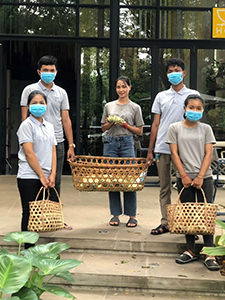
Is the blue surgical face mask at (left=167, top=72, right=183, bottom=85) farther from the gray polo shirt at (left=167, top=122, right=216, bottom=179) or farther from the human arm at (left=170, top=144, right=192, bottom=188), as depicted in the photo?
the human arm at (left=170, top=144, right=192, bottom=188)

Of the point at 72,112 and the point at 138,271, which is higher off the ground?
the point at 72,112

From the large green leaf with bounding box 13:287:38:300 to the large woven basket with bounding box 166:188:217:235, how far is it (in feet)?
4.97

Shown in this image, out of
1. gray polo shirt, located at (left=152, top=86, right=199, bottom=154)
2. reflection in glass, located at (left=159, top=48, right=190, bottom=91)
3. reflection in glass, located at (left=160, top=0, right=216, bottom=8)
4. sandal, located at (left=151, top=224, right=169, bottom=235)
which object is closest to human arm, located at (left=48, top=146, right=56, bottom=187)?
gray polo shirt, located at (left=152, top=86, right=199, bottom=154)

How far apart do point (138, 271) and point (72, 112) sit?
10051 mm

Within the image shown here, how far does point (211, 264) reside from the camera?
439 centimetres

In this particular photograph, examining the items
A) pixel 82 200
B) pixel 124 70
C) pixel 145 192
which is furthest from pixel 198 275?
pixel 124 70

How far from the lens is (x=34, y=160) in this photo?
14.9ft

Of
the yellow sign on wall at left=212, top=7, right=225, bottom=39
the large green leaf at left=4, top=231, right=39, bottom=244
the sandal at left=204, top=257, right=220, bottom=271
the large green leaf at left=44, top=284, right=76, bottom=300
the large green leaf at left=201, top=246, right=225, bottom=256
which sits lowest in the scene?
the sandal at left=204, top=257, right=220, bottom=271

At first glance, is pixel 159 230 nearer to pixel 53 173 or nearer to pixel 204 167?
pixel 204 167

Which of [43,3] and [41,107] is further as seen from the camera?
[43,3]

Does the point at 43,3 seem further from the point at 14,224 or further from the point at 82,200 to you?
the point at 14,224

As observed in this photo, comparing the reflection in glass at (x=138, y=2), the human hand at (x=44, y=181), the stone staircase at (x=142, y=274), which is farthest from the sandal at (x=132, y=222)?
the reflection in glass at (x=138, y=2)

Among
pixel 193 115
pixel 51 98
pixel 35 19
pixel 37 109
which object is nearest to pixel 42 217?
pixel 37 109

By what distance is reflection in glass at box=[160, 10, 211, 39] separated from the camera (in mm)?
10031
